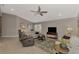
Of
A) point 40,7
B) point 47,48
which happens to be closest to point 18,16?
point 40,7

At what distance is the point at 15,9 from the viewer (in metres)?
2.25

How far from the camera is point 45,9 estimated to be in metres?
2.25

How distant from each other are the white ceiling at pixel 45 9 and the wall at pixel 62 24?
6 cm

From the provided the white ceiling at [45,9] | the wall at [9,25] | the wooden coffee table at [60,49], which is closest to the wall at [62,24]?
the white ceiling at [45,9]

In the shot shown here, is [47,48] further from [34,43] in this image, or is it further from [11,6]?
[11,6]

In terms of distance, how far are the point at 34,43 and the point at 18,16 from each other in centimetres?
47

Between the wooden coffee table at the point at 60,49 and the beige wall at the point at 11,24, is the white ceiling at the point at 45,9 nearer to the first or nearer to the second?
the beige wall at the point at 11,24

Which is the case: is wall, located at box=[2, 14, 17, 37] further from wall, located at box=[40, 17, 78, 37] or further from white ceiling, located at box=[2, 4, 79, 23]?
wall, located at box=[40, 17, 78, 37]

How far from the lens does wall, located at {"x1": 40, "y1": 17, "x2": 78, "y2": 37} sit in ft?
7.28

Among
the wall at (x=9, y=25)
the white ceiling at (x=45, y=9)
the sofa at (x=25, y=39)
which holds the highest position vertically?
the white ceiling at (x=45, y=9)

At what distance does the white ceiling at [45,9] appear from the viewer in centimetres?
223

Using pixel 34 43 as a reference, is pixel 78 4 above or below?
above

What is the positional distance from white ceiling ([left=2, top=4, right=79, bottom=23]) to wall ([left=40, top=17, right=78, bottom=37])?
2.4 inches
